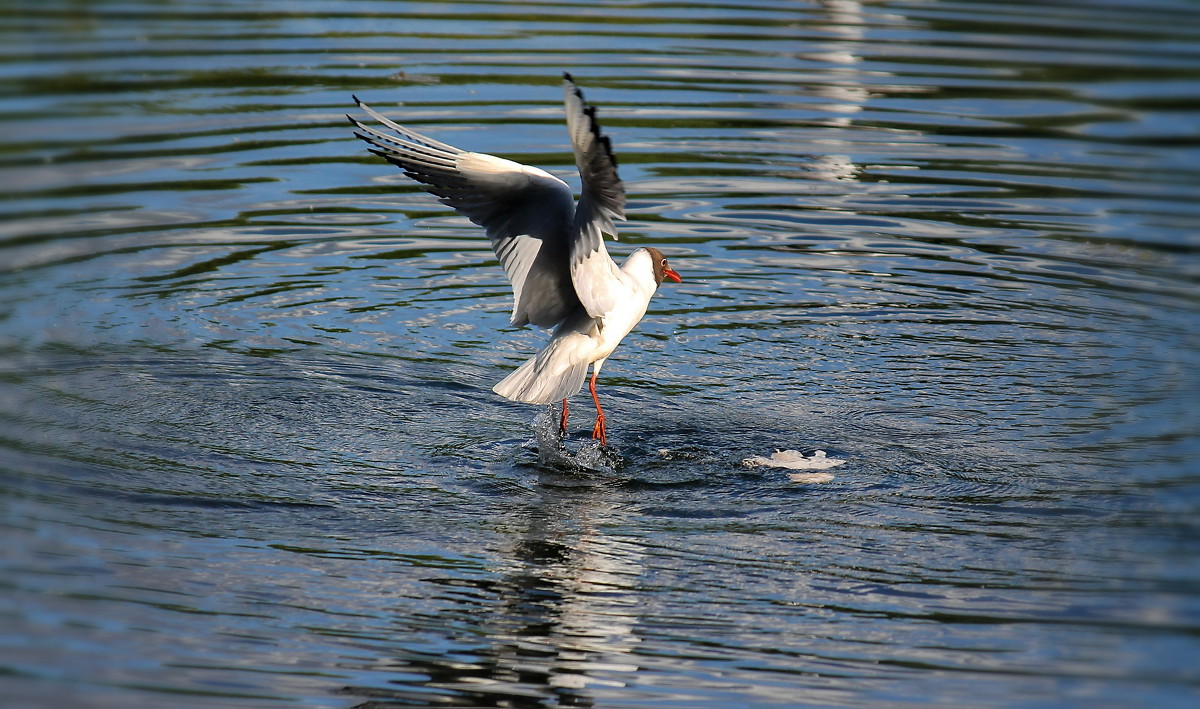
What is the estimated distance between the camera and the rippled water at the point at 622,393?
5137 millimetres

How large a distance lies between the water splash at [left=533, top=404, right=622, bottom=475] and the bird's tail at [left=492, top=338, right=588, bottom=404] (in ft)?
0.81

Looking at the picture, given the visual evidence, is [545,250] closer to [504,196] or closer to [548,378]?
[504,196]

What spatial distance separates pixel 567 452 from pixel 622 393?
3.08ft

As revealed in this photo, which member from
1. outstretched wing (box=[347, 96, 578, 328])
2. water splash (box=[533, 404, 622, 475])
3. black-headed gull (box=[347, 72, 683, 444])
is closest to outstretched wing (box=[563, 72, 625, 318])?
black-headed gull (box=[347, 72, 683, 444])

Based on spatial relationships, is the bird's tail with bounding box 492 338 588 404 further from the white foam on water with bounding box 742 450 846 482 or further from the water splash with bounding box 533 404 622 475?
the white foam on water with bounding box 742 450 846 482

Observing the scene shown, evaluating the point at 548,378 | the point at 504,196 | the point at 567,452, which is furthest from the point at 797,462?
the point at 504,196

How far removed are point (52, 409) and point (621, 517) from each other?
3.07 meters

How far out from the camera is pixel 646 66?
15242 millimetres

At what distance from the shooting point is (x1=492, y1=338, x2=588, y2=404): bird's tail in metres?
7.24

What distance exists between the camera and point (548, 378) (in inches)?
291

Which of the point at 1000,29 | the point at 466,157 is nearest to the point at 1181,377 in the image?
the point at 466,157

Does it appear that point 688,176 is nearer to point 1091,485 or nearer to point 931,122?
point 931,122

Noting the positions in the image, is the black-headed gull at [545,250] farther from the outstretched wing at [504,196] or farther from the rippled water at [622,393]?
the rippled water at [622,393]

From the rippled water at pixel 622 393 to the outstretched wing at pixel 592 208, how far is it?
0.73 meters
